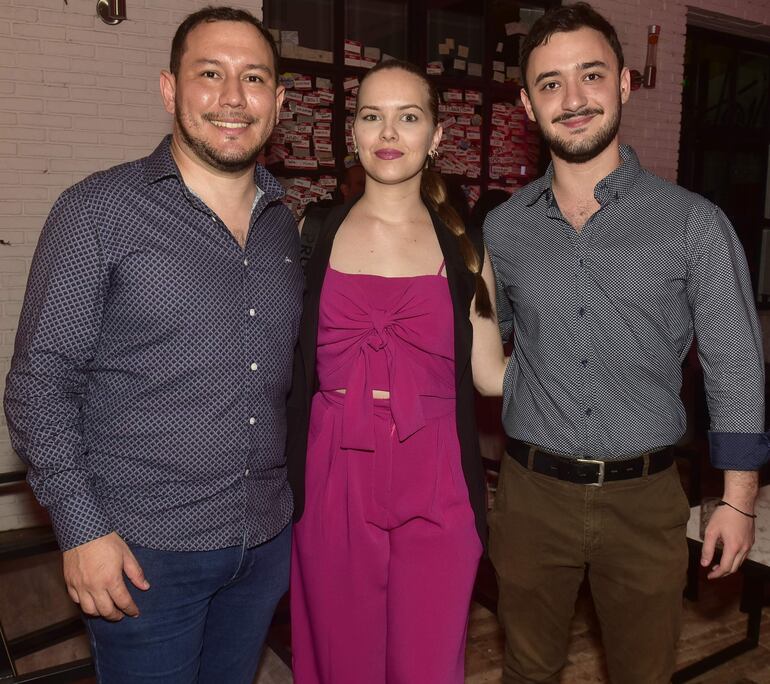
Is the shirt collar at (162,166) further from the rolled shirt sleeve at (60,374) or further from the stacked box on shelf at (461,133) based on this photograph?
the stacked box on shelf at (461,133)

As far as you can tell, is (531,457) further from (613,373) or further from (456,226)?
(456,226)

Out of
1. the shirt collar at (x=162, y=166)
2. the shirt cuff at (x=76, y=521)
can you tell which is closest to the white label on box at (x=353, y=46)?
the shirt collar at (x=162, y=166)

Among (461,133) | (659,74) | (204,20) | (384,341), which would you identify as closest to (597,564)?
(384,341)

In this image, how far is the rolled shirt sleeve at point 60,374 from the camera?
1.45 m

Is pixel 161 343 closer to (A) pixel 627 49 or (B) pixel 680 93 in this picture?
(A) pixel 627 49

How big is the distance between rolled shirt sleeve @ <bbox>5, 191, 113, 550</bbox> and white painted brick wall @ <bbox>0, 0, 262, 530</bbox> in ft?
9.60

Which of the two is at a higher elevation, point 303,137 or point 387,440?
point 303,137

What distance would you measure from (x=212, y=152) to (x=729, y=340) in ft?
4.41

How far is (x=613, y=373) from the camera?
6.32 feet

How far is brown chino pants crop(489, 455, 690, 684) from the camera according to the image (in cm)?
194

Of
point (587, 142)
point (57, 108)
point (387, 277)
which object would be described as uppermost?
point (57, 108)

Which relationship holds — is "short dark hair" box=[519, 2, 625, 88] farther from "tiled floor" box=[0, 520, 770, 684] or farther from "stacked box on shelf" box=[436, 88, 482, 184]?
"stacked box on shelf" box=[436, 88, 482, 184]

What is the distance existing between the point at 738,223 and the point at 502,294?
6387mm

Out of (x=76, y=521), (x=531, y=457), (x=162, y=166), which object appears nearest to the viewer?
(x=76, y=521)
